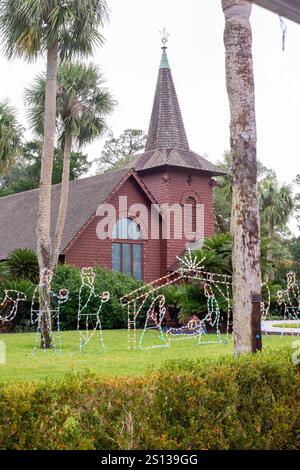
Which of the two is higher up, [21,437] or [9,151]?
[9,151]

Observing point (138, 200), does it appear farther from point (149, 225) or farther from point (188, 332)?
point (188, 332)

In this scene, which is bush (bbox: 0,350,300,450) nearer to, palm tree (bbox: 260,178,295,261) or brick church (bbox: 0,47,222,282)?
brick church (bbox: 0,47,222,282)

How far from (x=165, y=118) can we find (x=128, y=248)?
8.24m

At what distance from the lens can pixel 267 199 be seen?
144 feet

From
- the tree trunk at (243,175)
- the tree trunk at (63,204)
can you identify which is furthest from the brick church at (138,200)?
the tree trunk at (243,175)

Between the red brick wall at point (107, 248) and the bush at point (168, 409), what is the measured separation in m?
23.4

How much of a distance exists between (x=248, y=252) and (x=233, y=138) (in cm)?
149

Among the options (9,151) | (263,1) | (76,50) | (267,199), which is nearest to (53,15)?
(76,50)

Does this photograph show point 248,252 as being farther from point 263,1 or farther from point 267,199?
point 267,199

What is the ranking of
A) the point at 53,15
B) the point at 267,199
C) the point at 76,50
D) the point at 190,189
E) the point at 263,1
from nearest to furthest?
the point at 263,1 < the point at 53,15 < the point at 76,50 < the point at 190,189 < the point at 267,199

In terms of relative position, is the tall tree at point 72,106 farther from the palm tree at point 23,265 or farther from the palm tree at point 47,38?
the palm tree at point 47,38

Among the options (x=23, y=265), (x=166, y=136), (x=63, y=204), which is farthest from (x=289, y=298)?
(x=166, y=136)

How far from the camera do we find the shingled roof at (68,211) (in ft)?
101

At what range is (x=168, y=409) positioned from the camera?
5.55 m
